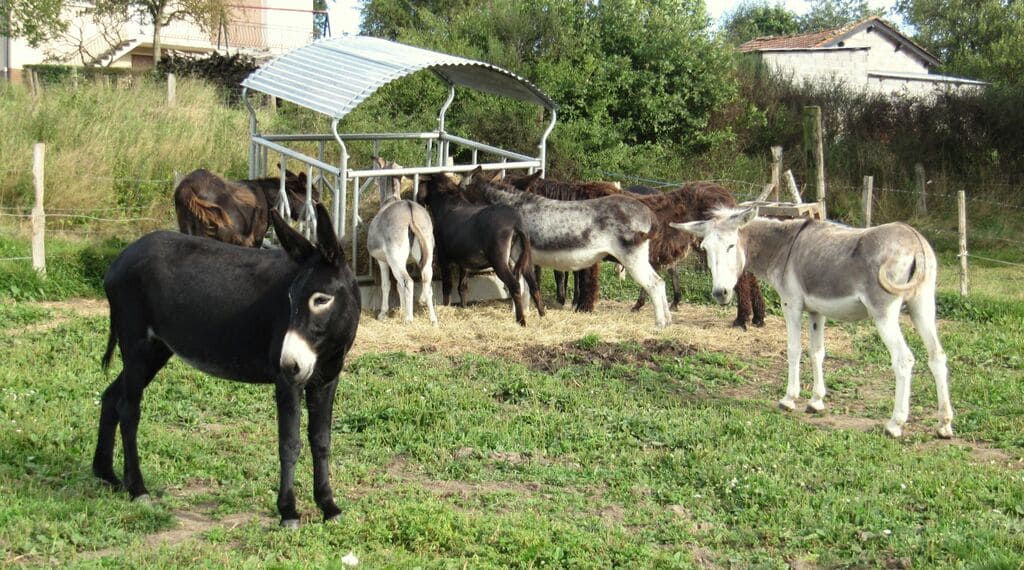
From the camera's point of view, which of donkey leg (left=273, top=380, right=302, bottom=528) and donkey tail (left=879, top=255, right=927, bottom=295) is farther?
donkey tail (left=879, top=255, right=927, bottom=295)

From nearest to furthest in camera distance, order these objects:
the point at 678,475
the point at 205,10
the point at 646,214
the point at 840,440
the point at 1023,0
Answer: the point at 678,475
the point at 840,440
the point at 646,214
the point at 205,10
the point at 1023,0

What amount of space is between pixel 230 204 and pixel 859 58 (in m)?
25.3

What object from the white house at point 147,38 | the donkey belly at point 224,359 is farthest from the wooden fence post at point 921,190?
the white house at point 147,38

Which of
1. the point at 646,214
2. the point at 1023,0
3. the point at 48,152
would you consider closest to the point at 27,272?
the point at 48,152

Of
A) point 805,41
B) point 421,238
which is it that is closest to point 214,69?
point 421,238

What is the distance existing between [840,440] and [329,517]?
12.8 feet

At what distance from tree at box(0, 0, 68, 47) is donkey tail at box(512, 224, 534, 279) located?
20.2 meters

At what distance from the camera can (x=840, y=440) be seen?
7.70 metres

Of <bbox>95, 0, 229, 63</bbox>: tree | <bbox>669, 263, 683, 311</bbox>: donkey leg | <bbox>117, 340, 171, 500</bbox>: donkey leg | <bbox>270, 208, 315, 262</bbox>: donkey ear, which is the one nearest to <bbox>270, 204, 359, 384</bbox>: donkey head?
<bbox>270, 208, 315, 262</bbox>: donkey ear

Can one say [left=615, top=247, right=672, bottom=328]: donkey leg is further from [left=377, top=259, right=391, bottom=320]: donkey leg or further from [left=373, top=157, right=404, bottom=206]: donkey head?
[left=373, top=157, right=404, bottom=206]: donkey head

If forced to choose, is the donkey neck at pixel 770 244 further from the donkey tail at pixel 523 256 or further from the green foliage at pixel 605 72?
the green foliage at pixel 605 72

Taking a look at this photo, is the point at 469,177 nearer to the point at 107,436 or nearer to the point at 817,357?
the point at 817,357

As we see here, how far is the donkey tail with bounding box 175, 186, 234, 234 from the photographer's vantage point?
40.2 ft

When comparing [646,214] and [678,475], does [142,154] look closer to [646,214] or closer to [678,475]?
[646,214]
